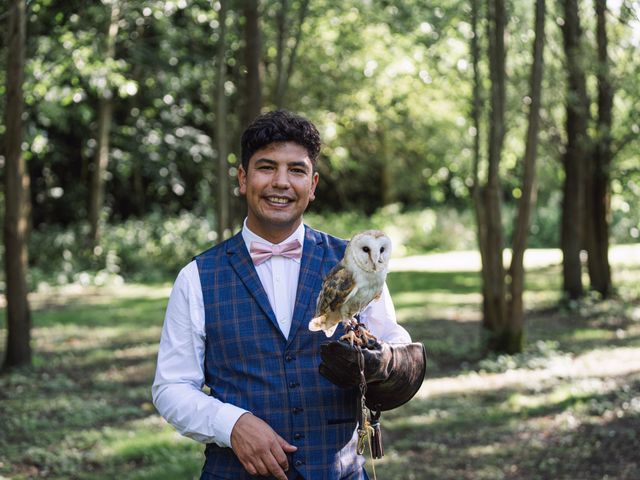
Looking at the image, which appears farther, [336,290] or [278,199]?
[278,199]

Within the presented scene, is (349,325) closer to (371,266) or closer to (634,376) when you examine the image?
(371,266)

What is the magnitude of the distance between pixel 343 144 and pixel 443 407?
16526 mm

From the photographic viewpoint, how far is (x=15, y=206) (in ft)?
28.4

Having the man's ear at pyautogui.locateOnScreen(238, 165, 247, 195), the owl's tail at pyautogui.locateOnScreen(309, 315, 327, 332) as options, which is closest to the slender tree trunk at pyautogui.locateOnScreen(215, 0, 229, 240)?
the man's ear at pyautogui.locateOnScreen(238, 165, 247, 195)

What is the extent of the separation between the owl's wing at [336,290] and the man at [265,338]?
0.16 m

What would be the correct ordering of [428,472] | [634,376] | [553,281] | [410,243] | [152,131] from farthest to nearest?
[410,243] → [152,131] → [553,281] → [634,376] → [428,472]

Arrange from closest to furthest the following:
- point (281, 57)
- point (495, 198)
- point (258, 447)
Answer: point (258, 447)
point (495, 198)
point (281, 57)

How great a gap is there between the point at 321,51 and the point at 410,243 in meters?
9.10

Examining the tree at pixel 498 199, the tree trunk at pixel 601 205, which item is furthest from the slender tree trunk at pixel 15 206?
the tree trunk at pixel 601 205

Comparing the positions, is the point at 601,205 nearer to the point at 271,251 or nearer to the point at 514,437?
the point at 514,437

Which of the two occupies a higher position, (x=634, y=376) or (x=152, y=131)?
(x=152, y=131)

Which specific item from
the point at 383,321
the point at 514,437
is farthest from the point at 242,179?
the point at 514,437

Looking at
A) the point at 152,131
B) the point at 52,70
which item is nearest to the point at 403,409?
the point at 52,70

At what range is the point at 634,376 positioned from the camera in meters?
8.59
